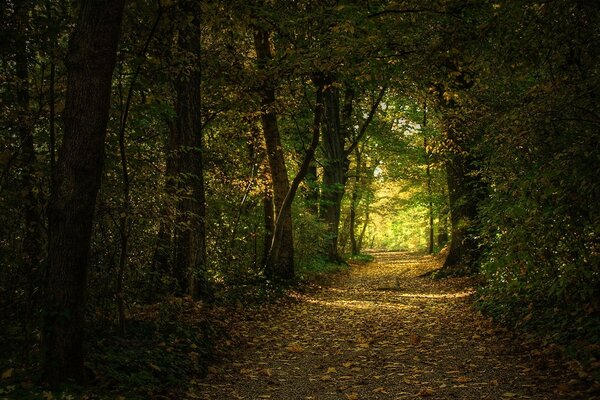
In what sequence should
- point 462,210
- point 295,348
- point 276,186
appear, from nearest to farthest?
1. point 295,348
2. point 276,186
3. point 462,210

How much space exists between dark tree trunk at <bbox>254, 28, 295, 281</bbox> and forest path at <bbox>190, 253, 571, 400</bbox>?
92.0 inches

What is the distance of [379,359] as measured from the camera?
705cm

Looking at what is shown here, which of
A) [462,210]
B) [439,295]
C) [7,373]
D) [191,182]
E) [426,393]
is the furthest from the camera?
[462,210]

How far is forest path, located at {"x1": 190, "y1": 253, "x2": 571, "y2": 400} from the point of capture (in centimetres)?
550

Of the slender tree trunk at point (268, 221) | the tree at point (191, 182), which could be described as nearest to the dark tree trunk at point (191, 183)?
the tree at point (191, 182)

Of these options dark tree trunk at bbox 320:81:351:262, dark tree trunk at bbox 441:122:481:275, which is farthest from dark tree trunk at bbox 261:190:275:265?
dark tree trunk at bbox 320:81:351:262

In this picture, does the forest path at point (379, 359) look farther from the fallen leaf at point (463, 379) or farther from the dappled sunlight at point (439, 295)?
the dappled sunlight at point (439, 295)

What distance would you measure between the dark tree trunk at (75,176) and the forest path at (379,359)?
1.69 m

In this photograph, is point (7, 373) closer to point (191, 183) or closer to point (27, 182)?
point (27, 182)

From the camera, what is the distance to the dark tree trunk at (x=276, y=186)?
1345 cm

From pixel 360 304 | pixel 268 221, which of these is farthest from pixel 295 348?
pixel 268 221

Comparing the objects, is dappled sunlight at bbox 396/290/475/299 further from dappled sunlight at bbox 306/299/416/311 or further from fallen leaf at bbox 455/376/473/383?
fallen leaf at bbox 455/376/473/383

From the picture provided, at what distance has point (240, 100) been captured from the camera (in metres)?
11.2

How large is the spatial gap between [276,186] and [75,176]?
9584mm
